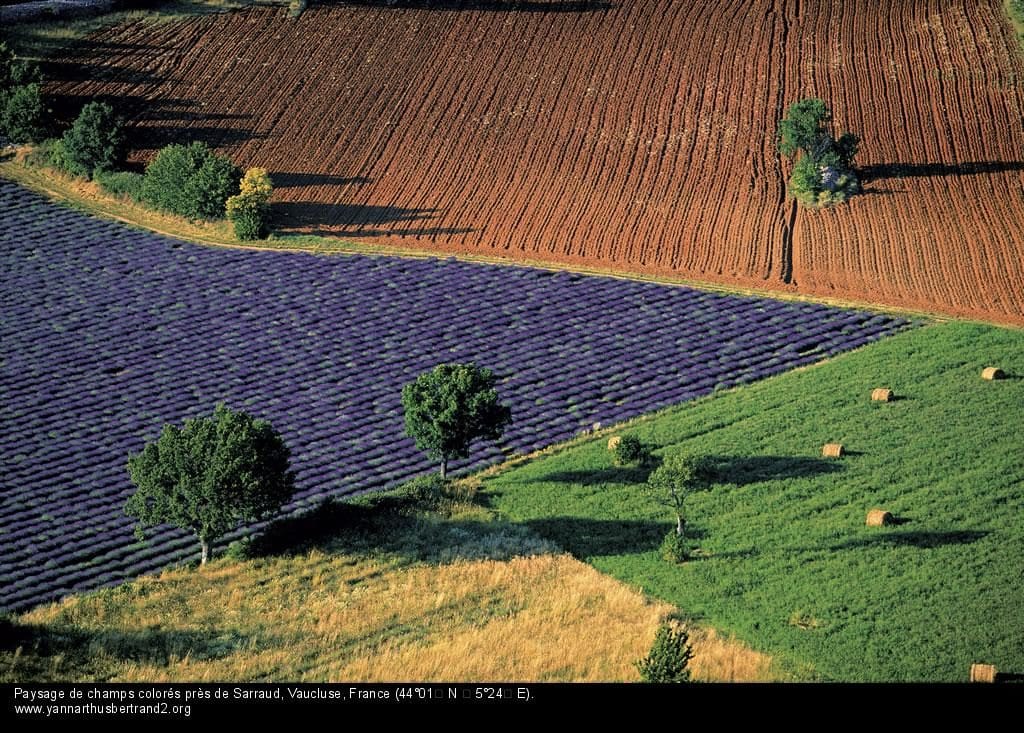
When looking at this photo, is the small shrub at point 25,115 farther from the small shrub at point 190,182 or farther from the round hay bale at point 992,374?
the round hay bale at point 992,374

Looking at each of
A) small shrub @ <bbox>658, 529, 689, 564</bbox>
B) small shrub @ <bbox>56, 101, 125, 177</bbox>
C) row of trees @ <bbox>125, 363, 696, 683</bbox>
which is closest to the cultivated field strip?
row of trees @ <bbox>125, 363, 696, 683</bbox>

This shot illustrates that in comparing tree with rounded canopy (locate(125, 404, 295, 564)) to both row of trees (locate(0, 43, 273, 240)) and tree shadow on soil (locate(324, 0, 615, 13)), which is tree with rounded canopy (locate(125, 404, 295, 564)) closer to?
row of trees (locate(0, 43, 273, 240))

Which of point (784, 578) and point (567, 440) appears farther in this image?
point (567, 440)
